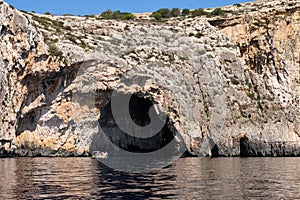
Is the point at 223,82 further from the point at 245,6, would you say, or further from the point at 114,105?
the point at 245,6

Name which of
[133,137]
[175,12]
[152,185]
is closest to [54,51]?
[133,137]

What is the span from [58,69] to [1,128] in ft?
26.8

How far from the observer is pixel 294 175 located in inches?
1062

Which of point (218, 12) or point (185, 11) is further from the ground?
point (185, 11)

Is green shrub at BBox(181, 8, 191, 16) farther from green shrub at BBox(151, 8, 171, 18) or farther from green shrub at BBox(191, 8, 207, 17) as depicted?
green shrub at BBox(151, 8, 171, 18)

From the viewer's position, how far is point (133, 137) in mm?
59688

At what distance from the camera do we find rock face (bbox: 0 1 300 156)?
49094 millimetres

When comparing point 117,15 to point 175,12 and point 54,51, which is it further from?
point 54,51

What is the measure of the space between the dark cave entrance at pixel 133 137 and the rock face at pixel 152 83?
0.13m

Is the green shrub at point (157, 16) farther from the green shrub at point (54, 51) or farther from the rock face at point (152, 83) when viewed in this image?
the green shrub at point (54, 51)

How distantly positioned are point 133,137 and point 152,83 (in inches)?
424

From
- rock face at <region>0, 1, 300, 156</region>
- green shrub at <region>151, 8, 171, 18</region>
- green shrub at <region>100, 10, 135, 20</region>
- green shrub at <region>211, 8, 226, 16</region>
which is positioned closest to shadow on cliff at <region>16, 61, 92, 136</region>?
rock face at <region>0, 1, 300, 156</region>

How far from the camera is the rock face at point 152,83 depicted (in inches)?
1933

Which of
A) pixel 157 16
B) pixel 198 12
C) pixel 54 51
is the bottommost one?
pixel 54 51
